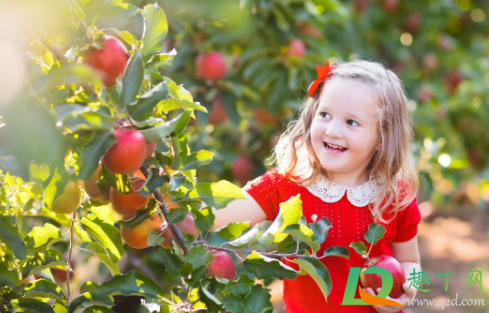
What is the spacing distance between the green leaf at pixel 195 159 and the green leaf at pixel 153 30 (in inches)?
6.6

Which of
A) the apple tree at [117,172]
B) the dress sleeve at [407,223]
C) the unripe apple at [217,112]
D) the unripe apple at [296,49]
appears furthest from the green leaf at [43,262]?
the unripe apple at [296,49]

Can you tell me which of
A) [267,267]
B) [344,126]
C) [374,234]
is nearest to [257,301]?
[267,267]

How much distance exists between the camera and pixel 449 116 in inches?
121

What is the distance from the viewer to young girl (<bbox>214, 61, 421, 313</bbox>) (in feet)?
3.53

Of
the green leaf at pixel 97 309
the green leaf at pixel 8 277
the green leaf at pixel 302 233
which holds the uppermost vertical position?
the green leaf at pixel 302 233

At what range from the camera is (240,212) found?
1.07 meters

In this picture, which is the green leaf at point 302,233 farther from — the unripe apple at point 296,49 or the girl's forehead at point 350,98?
the unripe apple at point 296,49

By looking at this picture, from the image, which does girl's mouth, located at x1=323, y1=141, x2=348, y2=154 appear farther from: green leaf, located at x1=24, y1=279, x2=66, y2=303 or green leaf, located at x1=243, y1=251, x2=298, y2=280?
green leaf, located at x1=24, y1=279, x2=66, y2=303

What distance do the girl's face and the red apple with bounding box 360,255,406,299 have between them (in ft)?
0.72

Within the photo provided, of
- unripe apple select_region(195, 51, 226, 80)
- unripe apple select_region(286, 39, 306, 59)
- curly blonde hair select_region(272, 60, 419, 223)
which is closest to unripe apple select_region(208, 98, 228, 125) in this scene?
unripe apple select_region(195, 51, 226, 80)

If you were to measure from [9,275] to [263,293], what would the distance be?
43 cm

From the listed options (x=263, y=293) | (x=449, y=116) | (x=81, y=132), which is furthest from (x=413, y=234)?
(x=449, y=116)

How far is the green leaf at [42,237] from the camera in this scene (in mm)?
830

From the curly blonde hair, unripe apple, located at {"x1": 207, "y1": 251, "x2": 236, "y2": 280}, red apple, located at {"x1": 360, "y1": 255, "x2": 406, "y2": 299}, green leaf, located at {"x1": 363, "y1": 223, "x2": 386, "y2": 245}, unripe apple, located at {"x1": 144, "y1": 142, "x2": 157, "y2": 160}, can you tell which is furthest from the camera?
the curly blonde hair
